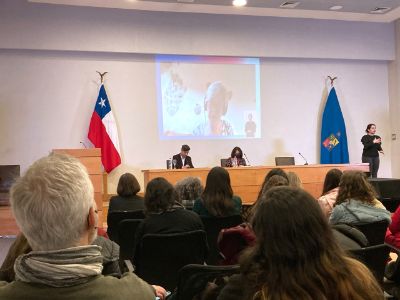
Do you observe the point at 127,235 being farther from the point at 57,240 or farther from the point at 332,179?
the point at 57,240

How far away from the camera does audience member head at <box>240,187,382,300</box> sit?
113cm

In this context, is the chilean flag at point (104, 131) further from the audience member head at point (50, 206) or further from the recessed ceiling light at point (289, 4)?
the audience member head at point (50, 206)

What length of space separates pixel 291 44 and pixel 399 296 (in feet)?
24.9

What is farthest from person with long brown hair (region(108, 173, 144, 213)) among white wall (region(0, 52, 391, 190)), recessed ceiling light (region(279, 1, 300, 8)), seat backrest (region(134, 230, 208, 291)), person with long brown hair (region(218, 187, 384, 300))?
recessed ceiling light (region(279, 1, 300, 8))

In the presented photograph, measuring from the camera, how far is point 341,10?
350 inches

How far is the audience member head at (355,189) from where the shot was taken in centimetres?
300

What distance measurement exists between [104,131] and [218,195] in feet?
17.0

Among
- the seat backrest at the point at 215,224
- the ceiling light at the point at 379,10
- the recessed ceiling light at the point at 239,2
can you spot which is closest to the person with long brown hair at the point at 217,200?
the seat backrest at the point at 215,224

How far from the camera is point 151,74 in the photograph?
870cm

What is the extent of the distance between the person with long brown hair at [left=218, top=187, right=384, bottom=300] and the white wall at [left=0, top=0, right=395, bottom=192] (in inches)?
295

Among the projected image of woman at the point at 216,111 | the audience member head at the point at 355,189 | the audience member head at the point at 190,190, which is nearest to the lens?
the audience member head at the point at 355,189

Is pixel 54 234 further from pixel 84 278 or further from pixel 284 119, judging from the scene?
pixel 284 119

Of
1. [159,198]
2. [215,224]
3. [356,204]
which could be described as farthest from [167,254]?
[356,204]

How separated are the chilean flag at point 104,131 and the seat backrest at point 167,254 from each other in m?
5.73
